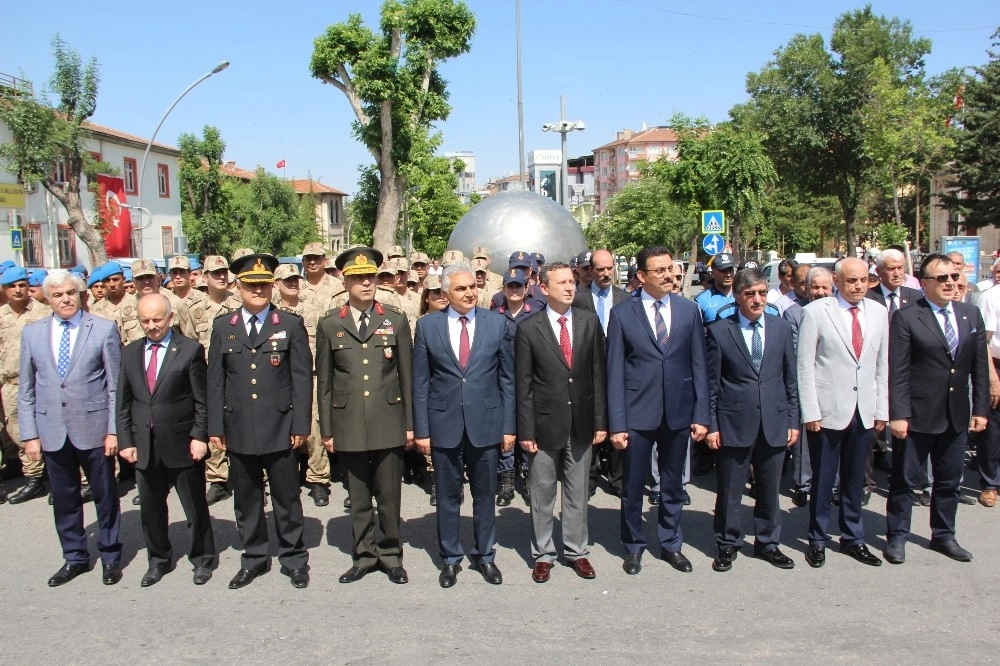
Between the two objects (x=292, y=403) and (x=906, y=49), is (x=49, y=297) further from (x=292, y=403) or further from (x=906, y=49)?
(x=906, y=49)

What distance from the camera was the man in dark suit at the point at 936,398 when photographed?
18.1ft

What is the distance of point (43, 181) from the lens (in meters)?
27.5

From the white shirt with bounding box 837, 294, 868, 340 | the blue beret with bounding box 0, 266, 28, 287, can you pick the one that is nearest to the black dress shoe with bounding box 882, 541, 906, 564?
the white shirt with bounding box 837, 294, 868, 340

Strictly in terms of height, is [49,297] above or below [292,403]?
above

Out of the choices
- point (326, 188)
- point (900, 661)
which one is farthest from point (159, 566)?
point (326, 188)

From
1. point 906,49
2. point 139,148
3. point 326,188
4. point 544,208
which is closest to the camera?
point 544,208

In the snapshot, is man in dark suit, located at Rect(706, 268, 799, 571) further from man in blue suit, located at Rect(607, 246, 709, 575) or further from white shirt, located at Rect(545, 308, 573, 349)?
white shirt, located at Rect(545, 308, 573, 349)

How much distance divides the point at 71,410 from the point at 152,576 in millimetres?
1290

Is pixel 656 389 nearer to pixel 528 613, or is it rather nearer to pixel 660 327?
pixel 660 327

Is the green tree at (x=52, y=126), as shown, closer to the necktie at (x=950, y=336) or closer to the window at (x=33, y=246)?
the window at (x=33, y=246)

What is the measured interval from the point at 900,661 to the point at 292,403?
3955 millimetres

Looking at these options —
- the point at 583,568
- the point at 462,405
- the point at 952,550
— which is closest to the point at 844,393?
the point at 952,550

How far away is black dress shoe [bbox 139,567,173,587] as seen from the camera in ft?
17.3

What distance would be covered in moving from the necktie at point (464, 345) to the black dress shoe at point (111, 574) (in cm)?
282
